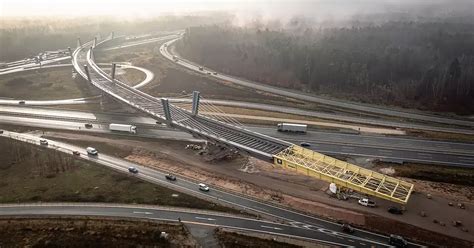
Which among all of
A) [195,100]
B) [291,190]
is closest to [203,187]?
[291,190]

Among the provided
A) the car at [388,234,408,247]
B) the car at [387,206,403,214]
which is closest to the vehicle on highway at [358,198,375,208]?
the car at [387,206,403,214]

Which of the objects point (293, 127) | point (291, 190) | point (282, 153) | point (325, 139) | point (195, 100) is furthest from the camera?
point (293, 127)

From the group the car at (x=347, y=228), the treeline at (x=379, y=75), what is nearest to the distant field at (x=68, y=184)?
the car at (x=347, y=228)

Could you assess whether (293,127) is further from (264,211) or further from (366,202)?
(264,211)

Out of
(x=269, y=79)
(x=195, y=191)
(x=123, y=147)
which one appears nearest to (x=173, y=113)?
(x=123, y=147)

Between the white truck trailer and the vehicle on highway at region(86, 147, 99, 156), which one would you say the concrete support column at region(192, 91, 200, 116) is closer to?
the vehicle on highway at region(86, 147, 99, 156)

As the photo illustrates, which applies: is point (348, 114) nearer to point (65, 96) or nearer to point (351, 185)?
point (351, 185)
